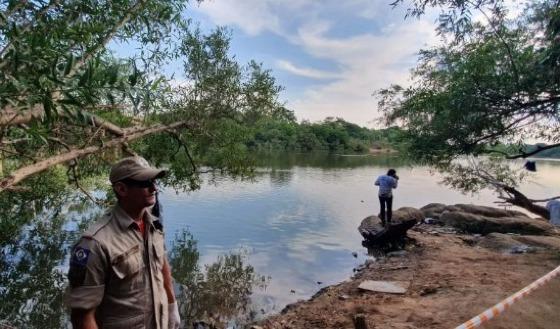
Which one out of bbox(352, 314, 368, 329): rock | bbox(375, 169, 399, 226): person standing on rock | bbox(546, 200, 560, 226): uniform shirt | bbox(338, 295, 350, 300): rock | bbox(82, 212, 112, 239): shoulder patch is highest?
bbox(82, 212, 112, 239): shoulder patch

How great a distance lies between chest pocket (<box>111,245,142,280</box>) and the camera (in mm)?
2168

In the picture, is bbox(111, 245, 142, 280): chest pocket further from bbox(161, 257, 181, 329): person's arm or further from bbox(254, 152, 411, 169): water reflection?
bbox(254, 152, 411, 169): water reflection

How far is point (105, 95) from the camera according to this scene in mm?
2850

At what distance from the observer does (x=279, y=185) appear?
31.2 meters

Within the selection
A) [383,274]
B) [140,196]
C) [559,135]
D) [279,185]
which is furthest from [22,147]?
[279,185]

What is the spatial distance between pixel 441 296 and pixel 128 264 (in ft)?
23.6

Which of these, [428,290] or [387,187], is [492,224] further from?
[428,290]

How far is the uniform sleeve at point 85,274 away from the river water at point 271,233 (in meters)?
7.31

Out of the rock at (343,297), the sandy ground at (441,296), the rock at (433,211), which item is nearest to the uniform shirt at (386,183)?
the sandy ground at (441,296)

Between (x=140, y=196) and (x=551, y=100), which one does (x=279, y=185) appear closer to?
(x=551, y=100)

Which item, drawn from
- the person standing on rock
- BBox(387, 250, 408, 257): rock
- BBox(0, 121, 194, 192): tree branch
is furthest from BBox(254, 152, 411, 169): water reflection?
BBox(0, 121, 194, 192): tree branch

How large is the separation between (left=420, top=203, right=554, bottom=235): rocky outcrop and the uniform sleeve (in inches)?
688

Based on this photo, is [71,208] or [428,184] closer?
[71,208]

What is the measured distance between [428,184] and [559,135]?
29000 mm
